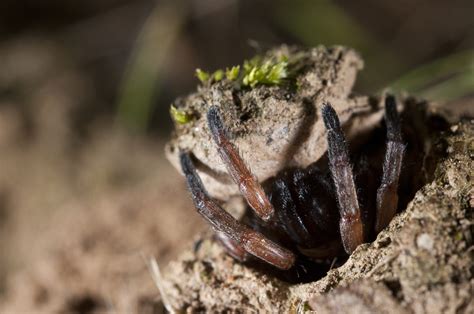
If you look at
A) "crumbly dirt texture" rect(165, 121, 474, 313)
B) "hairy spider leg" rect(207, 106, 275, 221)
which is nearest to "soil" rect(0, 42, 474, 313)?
"crumbly dirt texture" rect(165, 121, 474, 313)

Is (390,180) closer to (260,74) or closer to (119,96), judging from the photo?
(260,74)

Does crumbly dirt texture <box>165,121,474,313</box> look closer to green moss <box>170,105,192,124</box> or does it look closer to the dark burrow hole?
the dark burrow hole

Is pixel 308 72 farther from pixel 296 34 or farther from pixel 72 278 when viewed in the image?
pixel 296 34

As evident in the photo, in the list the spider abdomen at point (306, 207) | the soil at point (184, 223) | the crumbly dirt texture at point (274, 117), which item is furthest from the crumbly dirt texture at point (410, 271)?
the crumbly dirt texture at point (274, 117)

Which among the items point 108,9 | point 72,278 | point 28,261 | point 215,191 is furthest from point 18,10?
point 215,191

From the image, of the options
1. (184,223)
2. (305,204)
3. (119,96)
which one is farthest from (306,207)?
(119,96)

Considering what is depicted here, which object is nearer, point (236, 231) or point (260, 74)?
point (236, 231)
